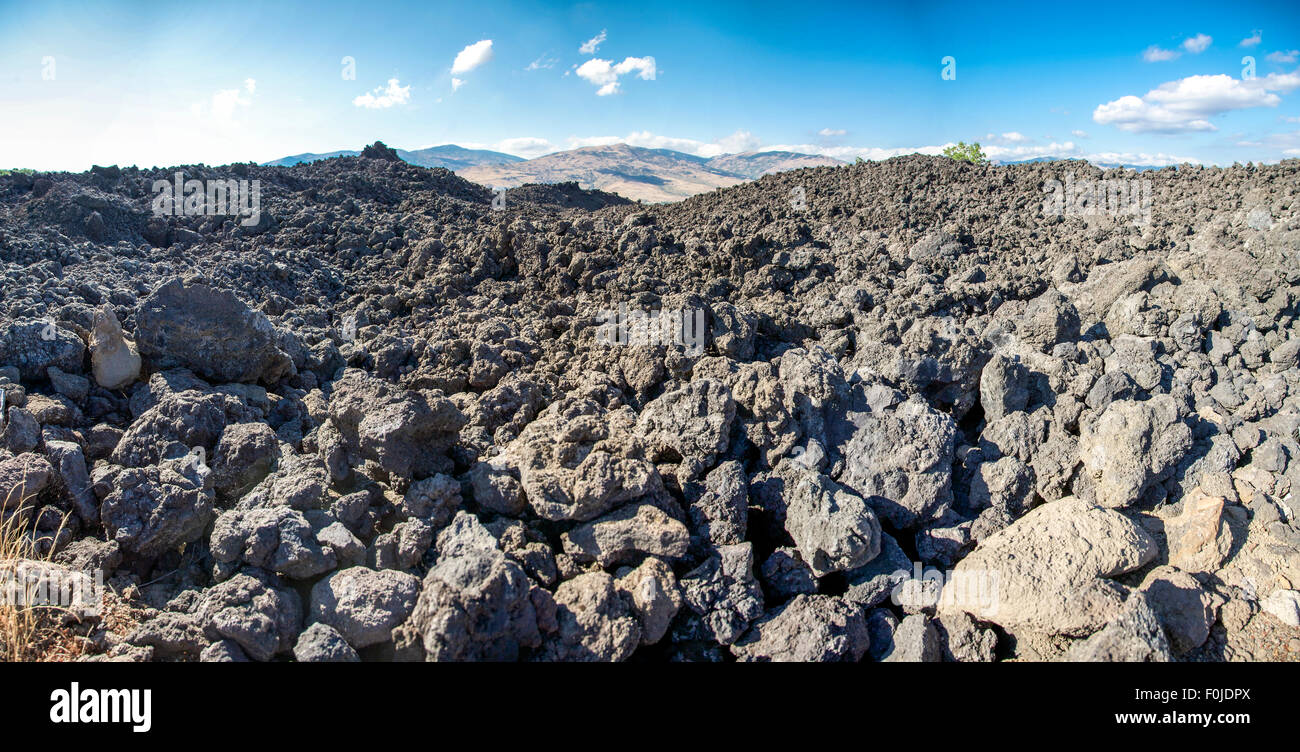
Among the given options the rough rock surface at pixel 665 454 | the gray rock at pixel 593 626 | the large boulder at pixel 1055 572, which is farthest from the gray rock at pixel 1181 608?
the gray rock at pixel 593 626

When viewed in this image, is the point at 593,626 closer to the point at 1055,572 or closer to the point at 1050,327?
the point at 1055,572

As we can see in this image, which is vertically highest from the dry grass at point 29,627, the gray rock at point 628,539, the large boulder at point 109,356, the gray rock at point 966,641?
the large boulder at point 109,356

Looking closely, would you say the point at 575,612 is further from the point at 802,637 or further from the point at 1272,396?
the point at 1272,396

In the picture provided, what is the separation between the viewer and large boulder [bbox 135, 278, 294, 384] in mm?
5016

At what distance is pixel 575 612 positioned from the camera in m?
3.31

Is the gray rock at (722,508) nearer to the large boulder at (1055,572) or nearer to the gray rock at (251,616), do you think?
the large boulder at (1055,572)

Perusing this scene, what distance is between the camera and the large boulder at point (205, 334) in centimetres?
502

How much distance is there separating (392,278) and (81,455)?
437cm

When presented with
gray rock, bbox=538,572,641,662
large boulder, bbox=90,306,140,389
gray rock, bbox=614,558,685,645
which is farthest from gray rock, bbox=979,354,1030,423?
large boulder, bbox=90,306,140,389

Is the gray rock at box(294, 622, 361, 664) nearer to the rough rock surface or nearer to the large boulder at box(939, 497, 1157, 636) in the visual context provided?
the rough rock surface

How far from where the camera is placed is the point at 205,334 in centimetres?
511

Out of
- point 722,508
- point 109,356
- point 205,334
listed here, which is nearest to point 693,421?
point 722,508

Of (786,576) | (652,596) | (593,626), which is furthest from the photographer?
(786,576)
